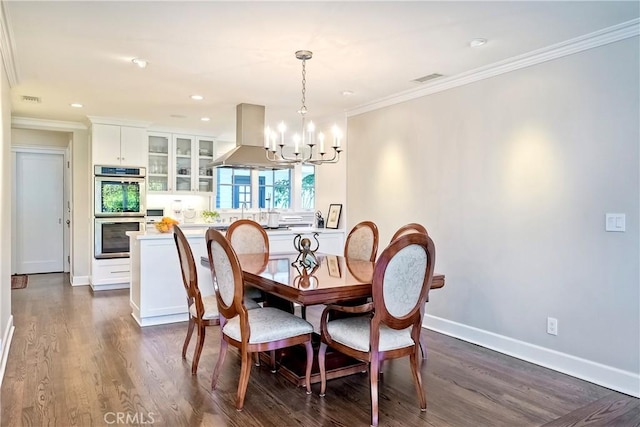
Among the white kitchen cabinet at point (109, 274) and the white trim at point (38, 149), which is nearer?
the white kitchen cabinet at point (109, 274)

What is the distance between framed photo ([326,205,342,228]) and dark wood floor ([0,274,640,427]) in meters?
2.32

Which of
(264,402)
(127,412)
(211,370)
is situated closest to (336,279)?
(264,402)

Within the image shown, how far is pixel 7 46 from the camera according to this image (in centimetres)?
316

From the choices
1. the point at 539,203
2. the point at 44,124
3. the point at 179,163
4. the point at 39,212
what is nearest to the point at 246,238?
the point at 539,203

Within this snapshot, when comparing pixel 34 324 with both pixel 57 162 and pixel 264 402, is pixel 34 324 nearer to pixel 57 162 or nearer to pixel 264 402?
pixel 264 402

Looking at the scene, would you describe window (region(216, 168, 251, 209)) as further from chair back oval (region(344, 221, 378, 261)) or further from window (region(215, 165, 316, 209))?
chair back oval (region(344, 221, 378, 261))

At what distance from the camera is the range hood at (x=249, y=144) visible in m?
4.88

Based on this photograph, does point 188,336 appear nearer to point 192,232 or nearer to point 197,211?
point 192,232

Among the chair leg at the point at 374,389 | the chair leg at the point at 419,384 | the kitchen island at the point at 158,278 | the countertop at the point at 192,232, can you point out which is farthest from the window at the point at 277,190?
the chair leg at the point at 374,389

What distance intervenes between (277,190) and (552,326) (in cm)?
539

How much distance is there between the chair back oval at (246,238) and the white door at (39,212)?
199 inches

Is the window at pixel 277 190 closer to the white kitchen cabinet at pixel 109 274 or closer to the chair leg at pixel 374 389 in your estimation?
the white kitchen cabinet at pixel 109 274

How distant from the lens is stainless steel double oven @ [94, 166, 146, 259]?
6078mm

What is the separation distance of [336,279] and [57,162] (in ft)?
22.1
